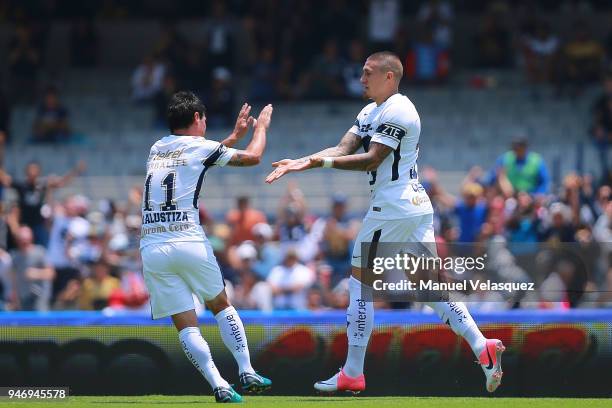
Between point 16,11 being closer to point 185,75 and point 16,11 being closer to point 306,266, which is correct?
point 185,75

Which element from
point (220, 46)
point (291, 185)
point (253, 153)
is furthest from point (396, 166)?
point (220, 46)

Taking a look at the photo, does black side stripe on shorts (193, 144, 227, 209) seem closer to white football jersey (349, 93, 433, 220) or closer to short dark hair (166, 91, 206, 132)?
short dark hair (166, 91, 206, 132)

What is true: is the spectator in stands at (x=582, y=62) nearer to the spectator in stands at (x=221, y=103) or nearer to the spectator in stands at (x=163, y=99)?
the spectator in stands at (x=221, y=103)

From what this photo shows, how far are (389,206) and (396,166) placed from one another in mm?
314

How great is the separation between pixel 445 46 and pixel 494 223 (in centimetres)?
841

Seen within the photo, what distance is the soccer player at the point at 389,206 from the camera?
31.3ft

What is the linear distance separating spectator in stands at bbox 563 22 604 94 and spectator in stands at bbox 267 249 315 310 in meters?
8.39

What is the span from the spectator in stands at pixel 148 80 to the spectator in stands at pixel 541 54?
6.50 metres

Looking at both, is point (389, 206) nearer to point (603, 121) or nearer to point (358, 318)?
point (358, 318)

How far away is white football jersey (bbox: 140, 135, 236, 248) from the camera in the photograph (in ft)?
30.7

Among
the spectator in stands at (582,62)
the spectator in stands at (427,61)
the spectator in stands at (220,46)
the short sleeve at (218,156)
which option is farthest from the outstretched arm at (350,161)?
the spectator in stands at (220,46)

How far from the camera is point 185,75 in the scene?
22312 mm

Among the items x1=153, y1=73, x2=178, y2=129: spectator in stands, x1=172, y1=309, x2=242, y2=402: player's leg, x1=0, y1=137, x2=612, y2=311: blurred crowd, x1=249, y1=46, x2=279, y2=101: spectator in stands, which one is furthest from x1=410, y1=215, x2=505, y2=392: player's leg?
x1=249, y1=46, x2=279, y2=101: spectator in stands

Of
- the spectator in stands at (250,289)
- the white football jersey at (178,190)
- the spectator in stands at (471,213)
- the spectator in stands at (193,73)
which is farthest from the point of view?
the spectator in stands at (193,73)
